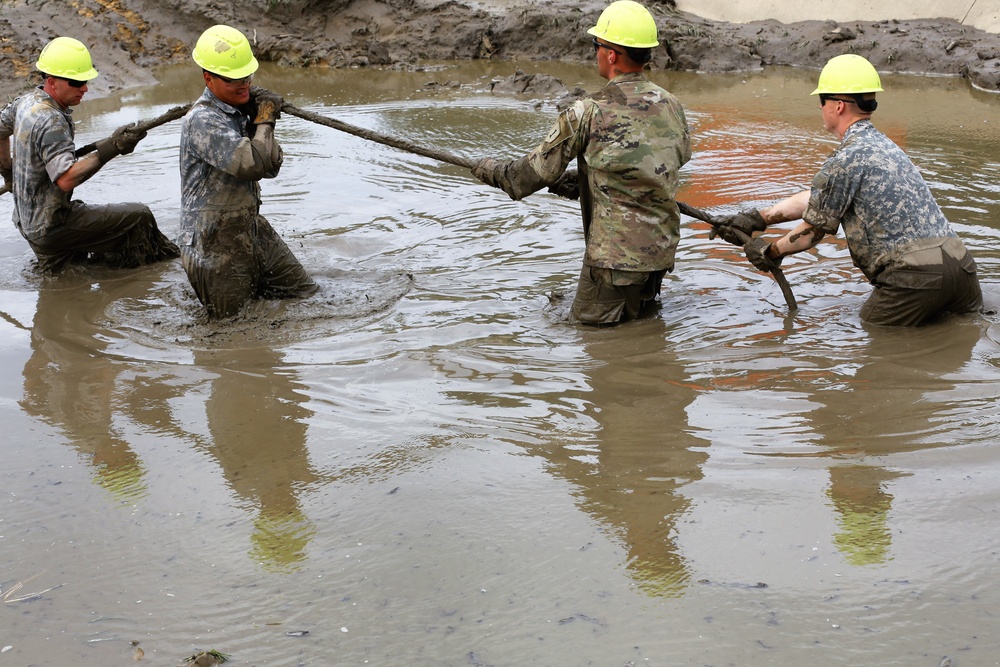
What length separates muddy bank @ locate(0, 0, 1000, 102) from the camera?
12.5 metres

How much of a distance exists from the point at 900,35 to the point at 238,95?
10.5 metres

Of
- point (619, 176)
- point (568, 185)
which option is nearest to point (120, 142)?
point (568, 185)

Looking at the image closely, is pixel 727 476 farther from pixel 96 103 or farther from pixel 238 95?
pixel 96 103

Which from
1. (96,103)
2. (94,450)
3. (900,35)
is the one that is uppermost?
(900,35)

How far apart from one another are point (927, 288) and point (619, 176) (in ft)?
5.27

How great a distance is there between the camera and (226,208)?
5.35 metres

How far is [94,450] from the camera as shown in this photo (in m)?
4.12

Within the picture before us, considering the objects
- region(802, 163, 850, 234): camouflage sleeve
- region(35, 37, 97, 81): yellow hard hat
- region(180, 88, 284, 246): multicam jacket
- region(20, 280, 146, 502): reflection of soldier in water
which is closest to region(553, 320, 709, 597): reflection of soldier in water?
region(802, 163, 850, 234): camouflage sleeve

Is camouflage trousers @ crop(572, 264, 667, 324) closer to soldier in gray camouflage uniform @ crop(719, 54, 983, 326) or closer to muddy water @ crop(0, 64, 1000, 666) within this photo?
muddy water @ crop(0, 64, 1000, 666)

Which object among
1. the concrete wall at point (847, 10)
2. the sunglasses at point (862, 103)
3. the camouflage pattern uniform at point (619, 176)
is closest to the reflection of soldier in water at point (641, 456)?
the camouflage pattern uniform at point (619, 176)

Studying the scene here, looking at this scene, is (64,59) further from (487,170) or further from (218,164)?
(487,170)

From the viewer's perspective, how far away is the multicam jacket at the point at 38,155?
585 cm

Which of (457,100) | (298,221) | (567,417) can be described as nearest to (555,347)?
(567,417)

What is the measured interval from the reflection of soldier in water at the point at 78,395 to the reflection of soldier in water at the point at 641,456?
1812 millimetres
